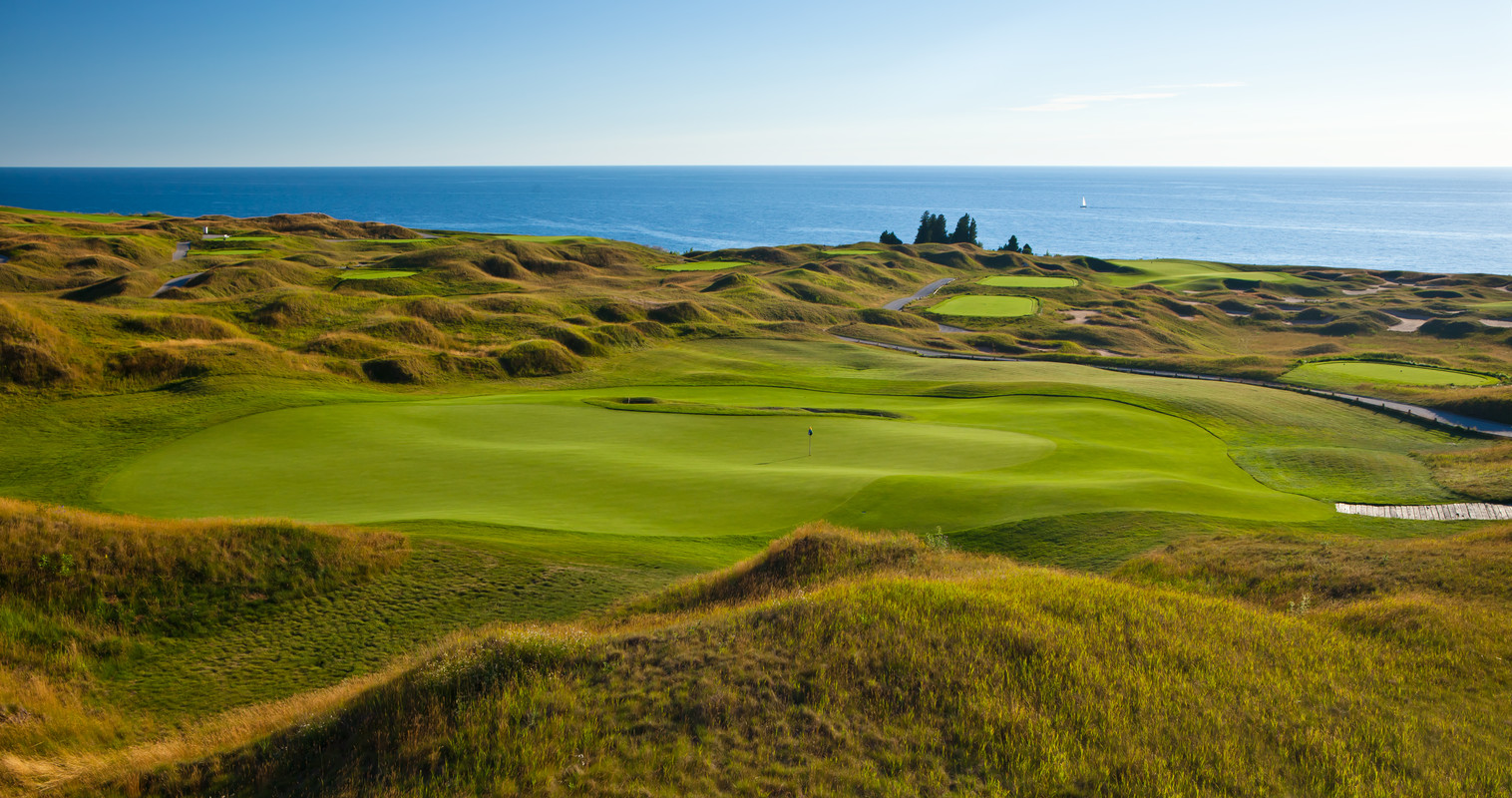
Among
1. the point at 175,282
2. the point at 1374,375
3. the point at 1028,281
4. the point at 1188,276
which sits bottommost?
the point at 1374,375

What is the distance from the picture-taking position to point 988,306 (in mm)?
76875

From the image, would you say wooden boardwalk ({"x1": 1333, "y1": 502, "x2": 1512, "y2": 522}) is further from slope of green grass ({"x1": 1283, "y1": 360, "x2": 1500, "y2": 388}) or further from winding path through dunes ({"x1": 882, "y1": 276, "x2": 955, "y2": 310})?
winding path through dunes ({"x1": 882, "y1": 276, "x2": 955, "y2": 310})

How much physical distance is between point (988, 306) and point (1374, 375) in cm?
3608

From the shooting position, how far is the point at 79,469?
848 inches

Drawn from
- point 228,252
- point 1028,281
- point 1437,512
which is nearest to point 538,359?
point 1437,512

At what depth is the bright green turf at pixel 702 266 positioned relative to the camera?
86213 mm

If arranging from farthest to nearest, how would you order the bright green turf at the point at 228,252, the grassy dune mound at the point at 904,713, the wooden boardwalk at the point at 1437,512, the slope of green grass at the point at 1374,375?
the bright green turf at the point at 228,252, the slope of green grass at the point at 1374,375, the wooden boardwalk at the point at 1437,512, the grassy dune mound at the point at 904,713

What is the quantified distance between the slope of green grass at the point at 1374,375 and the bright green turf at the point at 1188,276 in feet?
166

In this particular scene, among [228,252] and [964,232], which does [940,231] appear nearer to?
[964,232]

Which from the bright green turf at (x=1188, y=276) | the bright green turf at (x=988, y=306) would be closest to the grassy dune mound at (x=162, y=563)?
the bright green turf at (x=988, y=306)

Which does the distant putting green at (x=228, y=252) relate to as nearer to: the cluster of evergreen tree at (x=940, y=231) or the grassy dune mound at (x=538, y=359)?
the grassy dune mound at (x=538, y=359)

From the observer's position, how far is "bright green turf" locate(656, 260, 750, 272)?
86213 mm

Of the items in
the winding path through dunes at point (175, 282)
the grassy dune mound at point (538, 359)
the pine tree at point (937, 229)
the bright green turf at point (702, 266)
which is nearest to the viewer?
the grassy dune mound at point (538, 359)

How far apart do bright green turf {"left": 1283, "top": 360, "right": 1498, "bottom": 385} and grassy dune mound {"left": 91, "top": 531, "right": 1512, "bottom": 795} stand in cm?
4010
